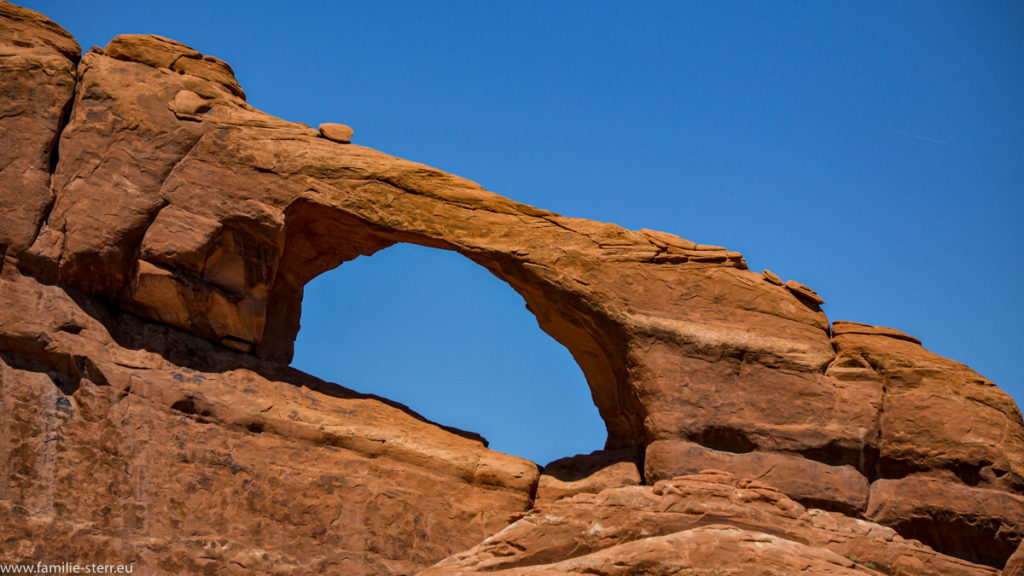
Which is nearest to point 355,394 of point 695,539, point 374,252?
point 374,252

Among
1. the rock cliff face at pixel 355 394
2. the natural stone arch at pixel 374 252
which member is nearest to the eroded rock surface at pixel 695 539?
the rock cliff face at pixel 355 394

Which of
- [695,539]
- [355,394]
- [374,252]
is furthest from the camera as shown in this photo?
[374,252]

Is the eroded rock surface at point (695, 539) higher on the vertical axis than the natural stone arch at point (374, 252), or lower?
lower

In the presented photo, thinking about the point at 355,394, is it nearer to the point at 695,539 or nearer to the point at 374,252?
the point at 374,252

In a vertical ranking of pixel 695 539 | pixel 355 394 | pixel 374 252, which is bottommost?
pixel 695 539

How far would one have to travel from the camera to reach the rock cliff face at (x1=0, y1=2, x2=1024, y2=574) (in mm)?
14984

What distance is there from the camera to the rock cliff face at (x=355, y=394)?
1498cm

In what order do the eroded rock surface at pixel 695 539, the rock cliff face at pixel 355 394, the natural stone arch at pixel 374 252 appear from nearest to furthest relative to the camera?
1. the eroded rock surface at pixel 695 539
2. the rock cliff face at pixel 355 394
3. the natural stone arch at pixel 374 252

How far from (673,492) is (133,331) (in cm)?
732

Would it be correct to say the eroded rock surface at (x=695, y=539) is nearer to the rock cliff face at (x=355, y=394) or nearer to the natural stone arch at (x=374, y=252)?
the rock cliff face at (x=355, y=394)

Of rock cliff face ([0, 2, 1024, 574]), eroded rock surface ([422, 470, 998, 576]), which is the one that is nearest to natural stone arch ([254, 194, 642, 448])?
rock cliff face ([0, 2, 1024, 574])

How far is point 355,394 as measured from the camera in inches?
695

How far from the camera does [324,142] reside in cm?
1805

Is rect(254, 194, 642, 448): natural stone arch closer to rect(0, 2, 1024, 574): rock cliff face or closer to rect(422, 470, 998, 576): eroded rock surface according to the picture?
rect(0, 2, 1024, 574): rock cliff face
